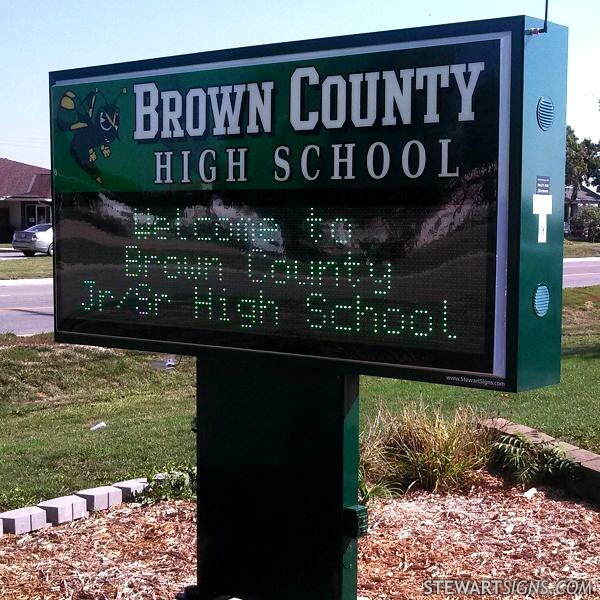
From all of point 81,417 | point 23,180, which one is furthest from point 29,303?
point 23,180

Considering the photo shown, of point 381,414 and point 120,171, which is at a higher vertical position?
point 120,171

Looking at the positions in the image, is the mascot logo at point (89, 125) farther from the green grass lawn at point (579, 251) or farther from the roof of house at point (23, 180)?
the roof of house at point (23, 180)

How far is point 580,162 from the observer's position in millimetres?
70375

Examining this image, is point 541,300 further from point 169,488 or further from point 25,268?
point 25,268

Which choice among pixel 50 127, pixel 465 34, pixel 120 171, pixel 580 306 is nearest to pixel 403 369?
pixel 465 34

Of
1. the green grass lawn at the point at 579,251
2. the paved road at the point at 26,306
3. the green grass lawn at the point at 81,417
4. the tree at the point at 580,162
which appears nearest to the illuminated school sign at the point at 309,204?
the green grass lawn at the point at 81,417

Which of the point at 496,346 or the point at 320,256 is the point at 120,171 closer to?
the point at 320,256

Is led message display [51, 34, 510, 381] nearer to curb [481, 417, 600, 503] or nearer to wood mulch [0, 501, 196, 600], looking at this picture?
wood mulch [0, 501, 196, 600]

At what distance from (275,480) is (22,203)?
158 feet

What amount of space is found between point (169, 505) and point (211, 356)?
5.89 feet

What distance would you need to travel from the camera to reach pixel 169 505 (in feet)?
19.7

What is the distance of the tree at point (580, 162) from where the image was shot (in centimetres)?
6938

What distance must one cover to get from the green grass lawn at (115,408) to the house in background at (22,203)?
3835 centimetres

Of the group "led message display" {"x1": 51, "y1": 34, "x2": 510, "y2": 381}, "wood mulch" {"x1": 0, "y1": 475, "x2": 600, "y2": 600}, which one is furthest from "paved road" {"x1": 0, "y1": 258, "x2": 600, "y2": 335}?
"led message display" {"x1": 51, "y1": 34, "x2": 510, "y2": 381}
